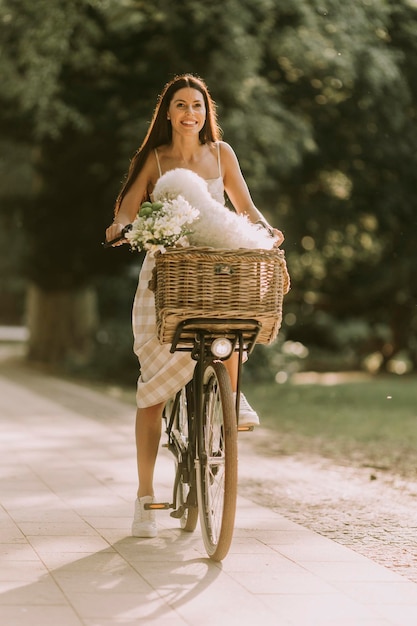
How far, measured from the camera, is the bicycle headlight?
207 inches

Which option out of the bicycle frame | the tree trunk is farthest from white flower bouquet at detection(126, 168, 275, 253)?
the tree trunk

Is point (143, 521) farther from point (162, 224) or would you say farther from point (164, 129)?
point (164, 129)

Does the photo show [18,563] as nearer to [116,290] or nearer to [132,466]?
[132,466]

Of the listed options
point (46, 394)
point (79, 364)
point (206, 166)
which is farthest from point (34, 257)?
point (206, 166)

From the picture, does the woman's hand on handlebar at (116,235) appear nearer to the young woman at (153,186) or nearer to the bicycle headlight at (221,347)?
the young woman at (153,186)

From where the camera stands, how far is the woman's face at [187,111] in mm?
5672

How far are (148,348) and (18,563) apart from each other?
1238mm

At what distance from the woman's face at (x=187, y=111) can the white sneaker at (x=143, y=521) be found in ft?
5.74

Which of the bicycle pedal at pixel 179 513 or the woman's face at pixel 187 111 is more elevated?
the woman's face at pixel 187 111

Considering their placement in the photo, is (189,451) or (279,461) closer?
(189,451)

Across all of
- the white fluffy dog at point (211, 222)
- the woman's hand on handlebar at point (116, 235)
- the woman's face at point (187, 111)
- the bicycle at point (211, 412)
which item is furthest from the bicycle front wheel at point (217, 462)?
the woman's face at point (187, 111)

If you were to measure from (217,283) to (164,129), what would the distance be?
112 cm

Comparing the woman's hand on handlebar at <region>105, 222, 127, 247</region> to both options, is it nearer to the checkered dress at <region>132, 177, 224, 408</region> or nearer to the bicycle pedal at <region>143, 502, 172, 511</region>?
the checkered dress at <region>132, 177, 224, 408</region>

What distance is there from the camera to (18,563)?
16.4 ft
